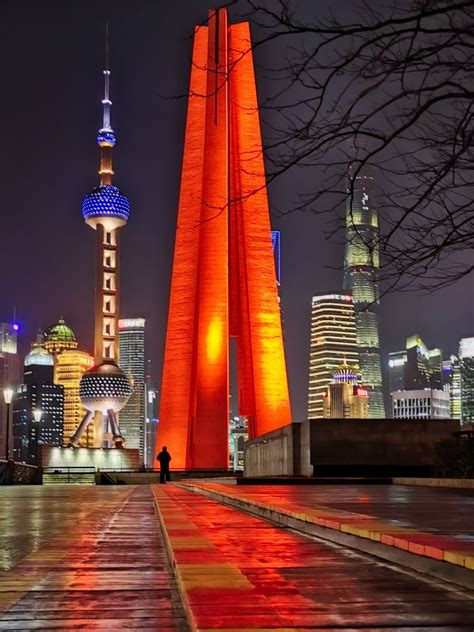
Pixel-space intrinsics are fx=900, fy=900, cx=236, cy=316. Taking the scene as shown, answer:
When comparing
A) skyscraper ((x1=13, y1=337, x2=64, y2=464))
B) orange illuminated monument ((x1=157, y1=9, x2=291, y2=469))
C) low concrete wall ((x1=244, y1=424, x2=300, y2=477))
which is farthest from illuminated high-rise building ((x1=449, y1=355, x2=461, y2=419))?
low concrete wall ((x1=244, y1=424, x2=300, y2=477))

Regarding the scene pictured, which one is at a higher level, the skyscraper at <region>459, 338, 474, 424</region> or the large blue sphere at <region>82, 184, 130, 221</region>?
the large blue sphere at <region>82, 184, 130, 221</region>

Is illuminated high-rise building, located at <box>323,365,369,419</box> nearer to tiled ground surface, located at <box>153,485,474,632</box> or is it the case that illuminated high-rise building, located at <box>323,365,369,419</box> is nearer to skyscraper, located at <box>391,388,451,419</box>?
skyscraper, located at <box>391,388,451,419</box>

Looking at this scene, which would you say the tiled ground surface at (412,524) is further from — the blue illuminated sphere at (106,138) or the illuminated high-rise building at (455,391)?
the illuminated high-rise building at (455,391)

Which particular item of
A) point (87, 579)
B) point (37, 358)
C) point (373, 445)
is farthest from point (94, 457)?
point (87, 579)

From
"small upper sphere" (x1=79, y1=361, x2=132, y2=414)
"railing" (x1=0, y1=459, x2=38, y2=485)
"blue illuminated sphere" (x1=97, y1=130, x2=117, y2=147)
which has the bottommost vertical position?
"railing" (x1=0, y1=459, x2=38, y2=485)

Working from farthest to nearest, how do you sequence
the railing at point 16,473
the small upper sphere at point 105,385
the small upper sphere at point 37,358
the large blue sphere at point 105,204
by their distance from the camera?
the small upper sphere at point 37,358, the large blue sphere at point 105,204, the small upper sphere at point 105,385, the railing at point 16,473

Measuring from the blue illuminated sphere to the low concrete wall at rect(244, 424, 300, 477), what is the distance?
327 ft

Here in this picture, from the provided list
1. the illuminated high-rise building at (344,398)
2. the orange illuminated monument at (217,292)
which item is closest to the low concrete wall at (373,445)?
the orange illuminated monument at (217,292)

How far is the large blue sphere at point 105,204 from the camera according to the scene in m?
123

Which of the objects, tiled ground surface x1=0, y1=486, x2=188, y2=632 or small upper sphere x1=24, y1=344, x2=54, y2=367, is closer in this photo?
tiled ground surface x1=0, y1=486, x2=188, y2=632

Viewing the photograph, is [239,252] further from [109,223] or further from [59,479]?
[109,223]

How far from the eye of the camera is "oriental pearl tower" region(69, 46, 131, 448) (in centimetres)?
12075

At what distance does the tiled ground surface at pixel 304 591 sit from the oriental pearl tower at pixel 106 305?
→ 116 m

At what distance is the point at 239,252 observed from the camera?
215ft
